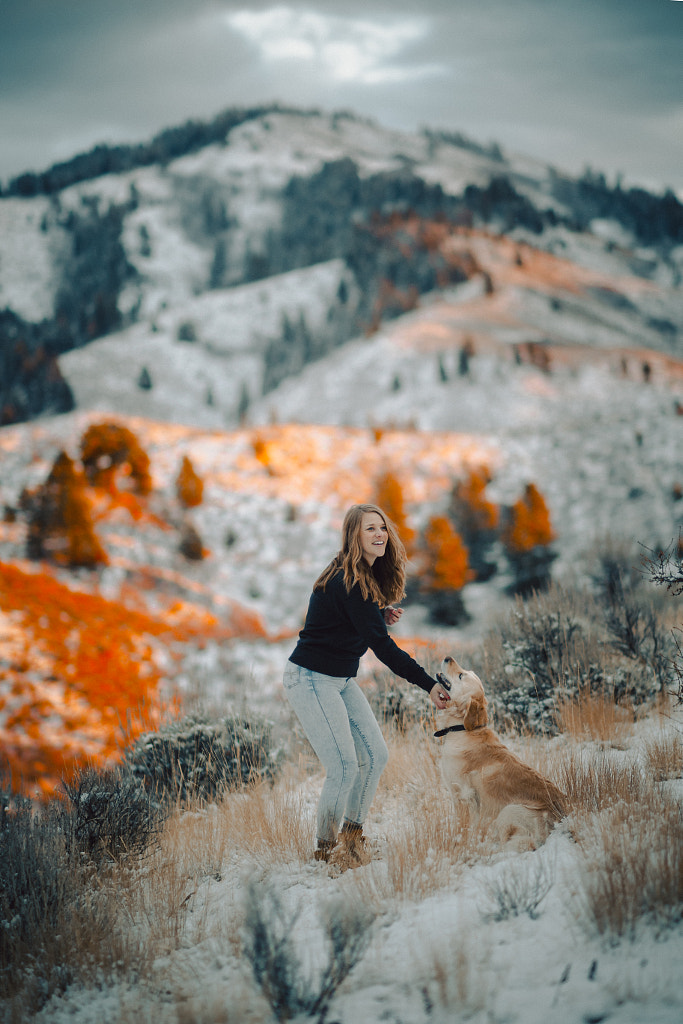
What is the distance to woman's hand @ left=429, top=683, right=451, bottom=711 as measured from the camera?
2.85 m

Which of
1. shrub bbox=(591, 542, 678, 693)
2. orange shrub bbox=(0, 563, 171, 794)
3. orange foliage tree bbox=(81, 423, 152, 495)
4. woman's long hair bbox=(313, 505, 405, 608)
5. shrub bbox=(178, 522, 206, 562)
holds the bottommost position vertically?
orange shrub bbox=(0, 563, 171, 794)

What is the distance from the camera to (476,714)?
2.95 metres

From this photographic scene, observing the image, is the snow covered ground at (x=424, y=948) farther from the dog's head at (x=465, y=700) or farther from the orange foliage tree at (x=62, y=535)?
the orange foliage tree at (x=62, y=535)

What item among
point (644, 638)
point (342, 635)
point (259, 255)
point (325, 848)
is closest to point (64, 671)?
point (325, 848)

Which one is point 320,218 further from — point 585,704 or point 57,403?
Answer: point 585,704

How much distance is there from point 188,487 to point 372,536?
749 inches

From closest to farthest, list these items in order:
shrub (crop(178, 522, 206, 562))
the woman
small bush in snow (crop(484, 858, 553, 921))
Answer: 1. small bush in snow (crop(484, 858, 553, 921))
2. the woman
3. shrub (crop(178, 522, 206, 562))

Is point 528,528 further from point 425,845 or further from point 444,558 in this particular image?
point 425,845

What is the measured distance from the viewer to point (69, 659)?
38.2ft

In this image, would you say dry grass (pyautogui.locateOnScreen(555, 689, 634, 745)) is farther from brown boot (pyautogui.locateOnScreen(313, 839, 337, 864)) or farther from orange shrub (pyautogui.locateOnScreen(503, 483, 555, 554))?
orange shrub (pyautogui.locateOnScreen(503, 483, 555, 554))

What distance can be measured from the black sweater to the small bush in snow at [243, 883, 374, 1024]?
942 mm

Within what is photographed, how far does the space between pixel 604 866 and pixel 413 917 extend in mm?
784

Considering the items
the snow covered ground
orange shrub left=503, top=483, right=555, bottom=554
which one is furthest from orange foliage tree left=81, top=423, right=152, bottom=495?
the snow covered ground

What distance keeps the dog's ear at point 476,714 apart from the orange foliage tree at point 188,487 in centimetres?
1908
